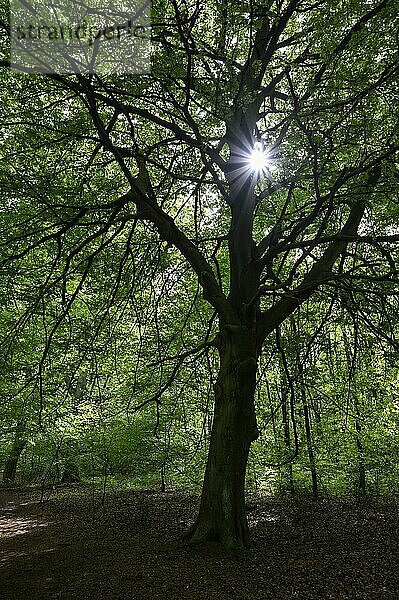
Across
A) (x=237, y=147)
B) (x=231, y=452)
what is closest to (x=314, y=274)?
(x=237, y=147)

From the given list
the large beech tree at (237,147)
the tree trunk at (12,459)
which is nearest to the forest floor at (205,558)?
the large beech tree at (237,147)

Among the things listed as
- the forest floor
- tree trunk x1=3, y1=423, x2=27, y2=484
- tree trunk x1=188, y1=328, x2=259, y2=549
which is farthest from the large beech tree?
tree trunk x1=3, y1=423, x2=27, y2=484

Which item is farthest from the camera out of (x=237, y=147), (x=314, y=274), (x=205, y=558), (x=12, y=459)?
(x=12, y=459)

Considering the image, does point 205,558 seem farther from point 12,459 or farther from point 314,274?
point 12,459

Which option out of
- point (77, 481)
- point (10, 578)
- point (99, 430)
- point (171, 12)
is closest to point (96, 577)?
point (10, 578)

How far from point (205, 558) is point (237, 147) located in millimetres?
4722

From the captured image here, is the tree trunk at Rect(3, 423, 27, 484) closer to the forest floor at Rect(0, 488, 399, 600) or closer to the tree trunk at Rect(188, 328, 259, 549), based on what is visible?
the forest floor at Rect(0, 488, 399, 600)

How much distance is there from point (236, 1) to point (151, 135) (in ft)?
11.7

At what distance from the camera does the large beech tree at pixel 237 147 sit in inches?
154

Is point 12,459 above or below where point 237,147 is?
below

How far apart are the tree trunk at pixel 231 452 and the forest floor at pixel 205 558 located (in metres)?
0.23

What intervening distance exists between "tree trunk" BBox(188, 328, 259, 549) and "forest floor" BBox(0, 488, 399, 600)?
8.9 inches

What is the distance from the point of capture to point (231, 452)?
5.06m

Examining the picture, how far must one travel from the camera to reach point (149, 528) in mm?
6531
